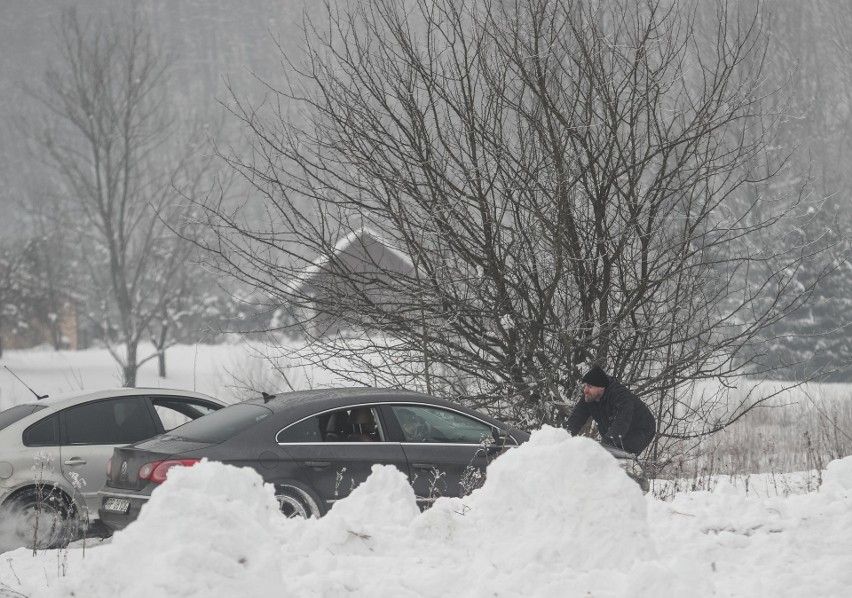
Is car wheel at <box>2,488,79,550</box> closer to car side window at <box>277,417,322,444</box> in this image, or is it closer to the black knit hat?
car side window at <box>277,417,322,444</box>

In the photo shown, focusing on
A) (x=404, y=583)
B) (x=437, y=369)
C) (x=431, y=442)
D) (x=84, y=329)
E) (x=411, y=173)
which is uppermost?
(x=84, y=329)

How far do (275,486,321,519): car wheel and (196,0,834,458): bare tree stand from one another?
388 cm

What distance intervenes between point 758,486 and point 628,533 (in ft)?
22.7

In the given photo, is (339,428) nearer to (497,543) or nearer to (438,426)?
(438,426)

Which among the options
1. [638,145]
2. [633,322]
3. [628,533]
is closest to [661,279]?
[633,322]

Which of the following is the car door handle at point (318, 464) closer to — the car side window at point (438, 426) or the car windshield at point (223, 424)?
the car windshield at point (223, 424)

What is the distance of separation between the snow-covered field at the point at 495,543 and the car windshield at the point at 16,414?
3.98 metres

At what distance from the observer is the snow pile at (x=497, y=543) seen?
13.7 feet

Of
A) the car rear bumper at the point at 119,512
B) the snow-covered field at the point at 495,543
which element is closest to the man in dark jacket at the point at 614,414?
the snow-covered field at the point at 495,543

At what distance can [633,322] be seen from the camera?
11875mm

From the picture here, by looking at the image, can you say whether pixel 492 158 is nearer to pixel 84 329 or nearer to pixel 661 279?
pixel 661 279

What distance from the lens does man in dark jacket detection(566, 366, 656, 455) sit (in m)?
8.95

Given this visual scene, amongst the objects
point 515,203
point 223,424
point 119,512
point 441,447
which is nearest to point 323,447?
point 223,424

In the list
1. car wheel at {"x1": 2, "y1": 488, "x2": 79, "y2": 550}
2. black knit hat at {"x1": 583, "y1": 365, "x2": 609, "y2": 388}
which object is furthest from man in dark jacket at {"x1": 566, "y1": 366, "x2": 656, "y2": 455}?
car wheel at {"x1": 2, "y1": 488, "x2": 79, "y2": 550}
